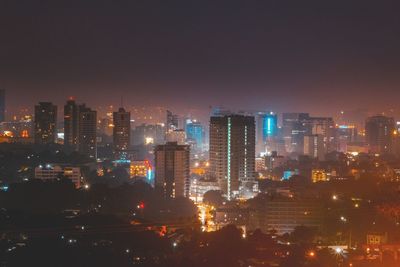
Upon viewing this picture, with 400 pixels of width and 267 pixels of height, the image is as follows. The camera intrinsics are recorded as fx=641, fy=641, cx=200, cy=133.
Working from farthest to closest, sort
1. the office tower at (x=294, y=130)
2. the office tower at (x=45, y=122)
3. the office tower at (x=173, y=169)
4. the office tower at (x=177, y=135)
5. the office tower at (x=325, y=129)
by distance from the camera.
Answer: the office tower at (x=294, y=130)
the office tower at (x=325, y=129)
the office tower at (x=177, y=135)
the office tower at (x=45, y=122)
the office tower at (x=173, y=169)

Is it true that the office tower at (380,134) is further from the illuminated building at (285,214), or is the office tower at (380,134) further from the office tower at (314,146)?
the illuminated building at (285,214)

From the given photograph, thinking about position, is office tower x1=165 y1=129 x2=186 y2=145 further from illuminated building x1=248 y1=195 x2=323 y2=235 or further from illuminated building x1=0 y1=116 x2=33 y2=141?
illuminated building x1=248 y1=195 x2=323 y2=235

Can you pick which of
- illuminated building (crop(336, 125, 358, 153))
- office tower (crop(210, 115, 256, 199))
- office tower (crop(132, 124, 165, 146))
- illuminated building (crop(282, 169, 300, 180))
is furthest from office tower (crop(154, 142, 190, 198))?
illuminated building (crop(336, 125, 358, 153))

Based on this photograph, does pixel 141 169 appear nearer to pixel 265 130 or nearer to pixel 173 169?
pixel 173 169

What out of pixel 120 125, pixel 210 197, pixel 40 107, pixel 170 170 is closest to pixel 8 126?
pixel 40 107

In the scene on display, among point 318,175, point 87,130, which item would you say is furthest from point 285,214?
point 87,130

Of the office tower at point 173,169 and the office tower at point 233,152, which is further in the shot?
the office tower at point 233,152

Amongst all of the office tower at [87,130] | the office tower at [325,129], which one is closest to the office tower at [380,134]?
the office tower at [325,129]
